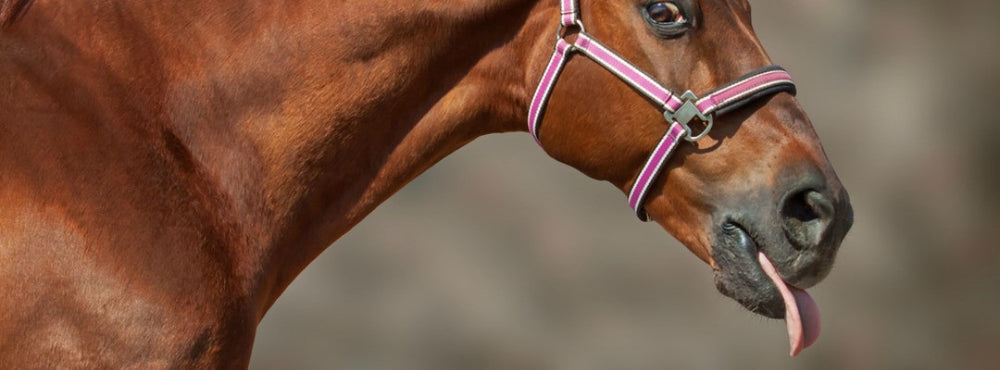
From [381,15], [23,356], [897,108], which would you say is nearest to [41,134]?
[23,356]

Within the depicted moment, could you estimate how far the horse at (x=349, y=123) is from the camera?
1.43m

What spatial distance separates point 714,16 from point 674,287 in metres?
2.15

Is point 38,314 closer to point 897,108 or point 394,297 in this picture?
point 394,297

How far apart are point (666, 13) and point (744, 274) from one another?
0.38 m

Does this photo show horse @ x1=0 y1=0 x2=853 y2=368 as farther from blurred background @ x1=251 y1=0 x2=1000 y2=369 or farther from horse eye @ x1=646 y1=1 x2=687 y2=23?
blurred background @ x1=251 y1=0 x2=1000 y2=369

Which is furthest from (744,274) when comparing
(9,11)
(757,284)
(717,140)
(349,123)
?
(9,11)

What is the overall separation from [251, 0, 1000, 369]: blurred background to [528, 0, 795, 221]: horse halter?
81.1 inches

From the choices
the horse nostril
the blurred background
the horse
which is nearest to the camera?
the horse

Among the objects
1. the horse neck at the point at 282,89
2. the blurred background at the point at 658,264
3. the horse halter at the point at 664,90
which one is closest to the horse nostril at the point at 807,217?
the horse halter at the point at 664,90

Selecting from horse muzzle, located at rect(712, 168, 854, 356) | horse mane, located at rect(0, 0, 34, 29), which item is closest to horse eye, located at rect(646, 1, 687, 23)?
horse muzzle, located at rect(712, 168, 854, 356)

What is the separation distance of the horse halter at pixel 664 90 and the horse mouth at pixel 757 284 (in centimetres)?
14

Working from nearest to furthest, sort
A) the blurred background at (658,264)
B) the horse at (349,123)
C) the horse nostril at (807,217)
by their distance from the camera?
the horse at (349,123), the horse nostril at (807,217), the blurred background at (658,264)

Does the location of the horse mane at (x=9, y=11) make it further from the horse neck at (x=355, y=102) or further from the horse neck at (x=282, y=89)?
the horse neck at (x=355, y=102)

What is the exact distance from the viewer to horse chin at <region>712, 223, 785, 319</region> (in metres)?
1.56
